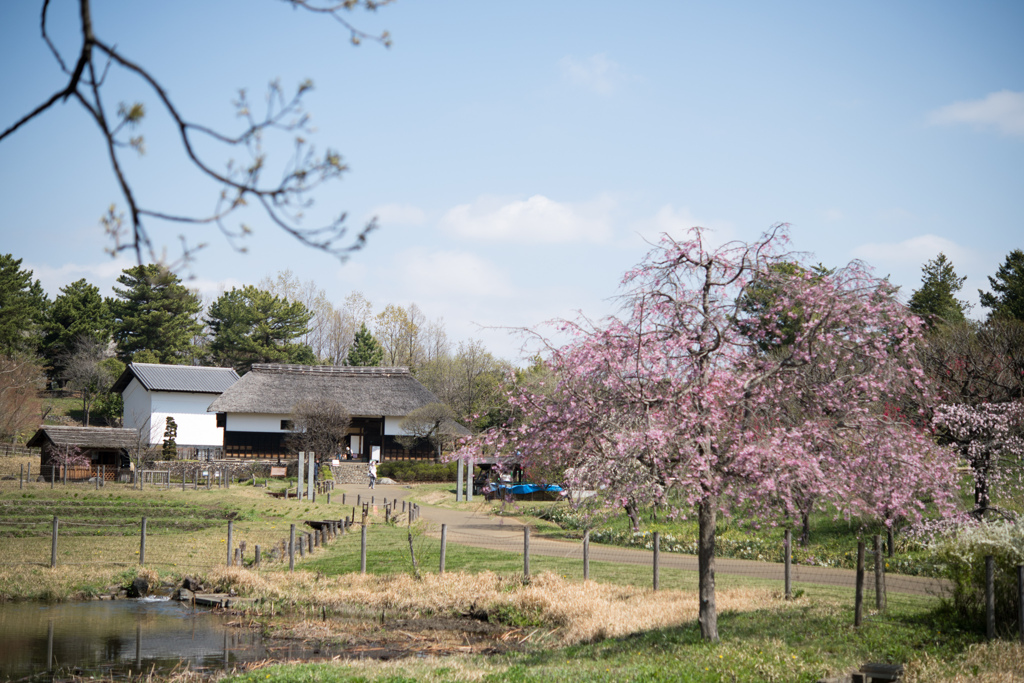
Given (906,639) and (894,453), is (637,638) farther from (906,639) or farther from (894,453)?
(894,453)

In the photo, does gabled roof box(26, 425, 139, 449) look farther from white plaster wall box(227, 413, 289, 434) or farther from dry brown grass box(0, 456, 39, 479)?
white plaster wall box(227, 413, 289, 434)

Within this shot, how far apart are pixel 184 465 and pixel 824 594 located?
36.1 metres

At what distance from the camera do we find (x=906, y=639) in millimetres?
10688

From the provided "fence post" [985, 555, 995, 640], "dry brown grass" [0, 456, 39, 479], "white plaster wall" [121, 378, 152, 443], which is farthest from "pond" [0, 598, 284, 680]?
"white plaster wall" [121, 378, 152, 443]

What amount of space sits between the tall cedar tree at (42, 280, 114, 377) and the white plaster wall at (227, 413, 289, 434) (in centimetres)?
1975

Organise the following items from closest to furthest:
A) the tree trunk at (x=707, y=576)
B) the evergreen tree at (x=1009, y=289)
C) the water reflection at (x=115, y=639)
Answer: the tree trunk at (x=707, y=576) → the water reflection at (x=115, y=639) → the evergreen tree at (x=1009, y=289)

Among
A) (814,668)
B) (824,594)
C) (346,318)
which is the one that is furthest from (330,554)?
(346,318)

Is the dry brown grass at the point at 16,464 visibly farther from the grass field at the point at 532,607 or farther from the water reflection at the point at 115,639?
the water reflection at the point at 115,639

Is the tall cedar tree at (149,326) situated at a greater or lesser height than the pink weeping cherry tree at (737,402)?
greater

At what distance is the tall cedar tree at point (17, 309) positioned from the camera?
49.9 m

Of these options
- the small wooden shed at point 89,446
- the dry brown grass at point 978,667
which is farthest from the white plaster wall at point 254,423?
the dry brown grass at point 978,667

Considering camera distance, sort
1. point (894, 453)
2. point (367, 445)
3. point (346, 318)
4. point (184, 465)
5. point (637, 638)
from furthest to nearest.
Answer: point (346, 318) → point (367, 445) → point (184, 465) → point (637, 638) → point (894, 453)

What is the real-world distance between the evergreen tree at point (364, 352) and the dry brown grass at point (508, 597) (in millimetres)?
50426

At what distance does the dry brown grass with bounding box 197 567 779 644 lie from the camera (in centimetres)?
1312
